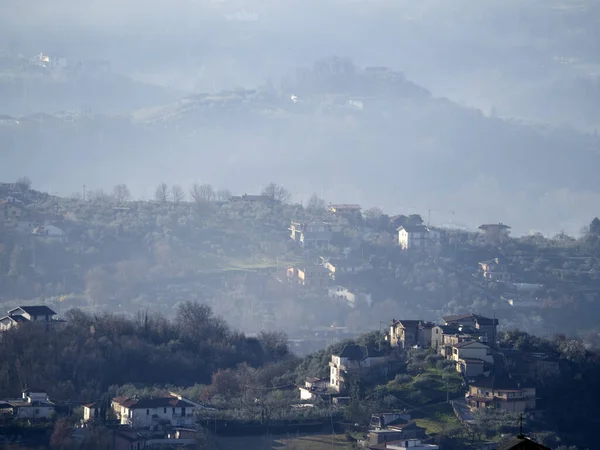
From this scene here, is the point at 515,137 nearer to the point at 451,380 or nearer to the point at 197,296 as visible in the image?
the point at 197,296

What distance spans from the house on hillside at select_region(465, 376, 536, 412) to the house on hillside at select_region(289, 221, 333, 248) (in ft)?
94.6

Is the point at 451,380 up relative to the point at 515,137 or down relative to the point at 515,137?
down

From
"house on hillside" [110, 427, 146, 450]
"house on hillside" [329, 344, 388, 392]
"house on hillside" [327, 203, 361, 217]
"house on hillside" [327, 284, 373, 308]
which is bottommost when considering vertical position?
"house on hillside" [110, 427, 146, 450]

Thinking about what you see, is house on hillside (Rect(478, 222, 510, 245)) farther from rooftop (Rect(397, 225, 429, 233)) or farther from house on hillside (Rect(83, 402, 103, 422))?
house on hillside (Rect(83, 402, 103, 422))

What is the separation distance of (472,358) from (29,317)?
1001 centimetres

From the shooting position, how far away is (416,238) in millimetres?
59812

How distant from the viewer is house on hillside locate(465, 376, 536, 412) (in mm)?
30828

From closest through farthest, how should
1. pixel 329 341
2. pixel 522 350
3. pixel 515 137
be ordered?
pixel 522 350, pixel 329 341, pixel 515 137

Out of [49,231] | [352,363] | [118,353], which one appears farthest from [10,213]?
[352,363]

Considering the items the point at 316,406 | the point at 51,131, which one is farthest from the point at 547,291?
the point at 51,131

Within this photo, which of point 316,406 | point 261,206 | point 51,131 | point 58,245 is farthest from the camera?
point 51,131

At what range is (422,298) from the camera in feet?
181

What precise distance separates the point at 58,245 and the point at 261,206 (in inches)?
386

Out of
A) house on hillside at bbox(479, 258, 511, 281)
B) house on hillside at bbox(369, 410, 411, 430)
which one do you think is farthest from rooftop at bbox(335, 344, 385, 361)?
house on hillside at bbox(479, 258, 511, 281)
